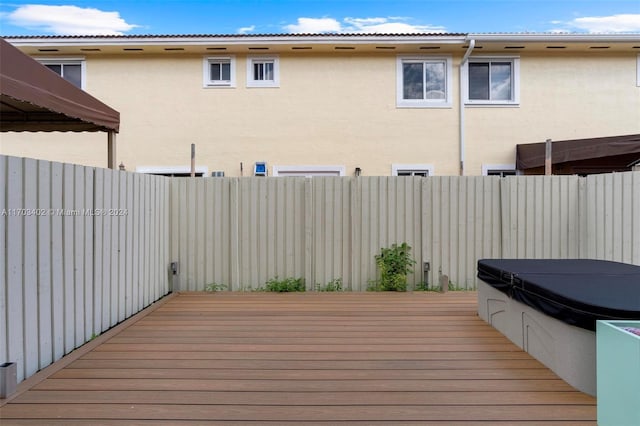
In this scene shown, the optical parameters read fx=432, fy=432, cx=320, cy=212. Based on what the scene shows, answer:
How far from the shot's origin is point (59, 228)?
3.45 m

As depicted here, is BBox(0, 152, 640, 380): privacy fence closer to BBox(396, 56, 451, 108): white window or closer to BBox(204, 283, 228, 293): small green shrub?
BBox(204, 283, 228, 293): small green shrub

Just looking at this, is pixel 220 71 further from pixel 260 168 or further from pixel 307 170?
pixel 307 170

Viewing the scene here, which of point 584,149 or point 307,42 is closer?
point 584,149

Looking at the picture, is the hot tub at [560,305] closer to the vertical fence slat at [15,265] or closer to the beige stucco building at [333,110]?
the vertical fence slat at [15,265]

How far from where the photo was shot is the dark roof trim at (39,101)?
132 inches

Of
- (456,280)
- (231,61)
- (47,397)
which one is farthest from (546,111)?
(47,397)

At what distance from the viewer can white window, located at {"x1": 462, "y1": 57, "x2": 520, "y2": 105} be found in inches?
372

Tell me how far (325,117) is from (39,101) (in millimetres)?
6256

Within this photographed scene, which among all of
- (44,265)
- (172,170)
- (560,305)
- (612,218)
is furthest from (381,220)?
(172,170)

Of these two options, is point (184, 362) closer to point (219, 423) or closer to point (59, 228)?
point (219, 423)

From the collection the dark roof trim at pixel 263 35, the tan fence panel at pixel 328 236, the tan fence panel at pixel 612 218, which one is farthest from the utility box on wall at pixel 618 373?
the dark roof trim at pixel 263 35

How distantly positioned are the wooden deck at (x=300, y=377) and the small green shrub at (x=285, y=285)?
1417 mm

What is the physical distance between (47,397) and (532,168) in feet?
30.5

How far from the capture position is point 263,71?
371 inches
